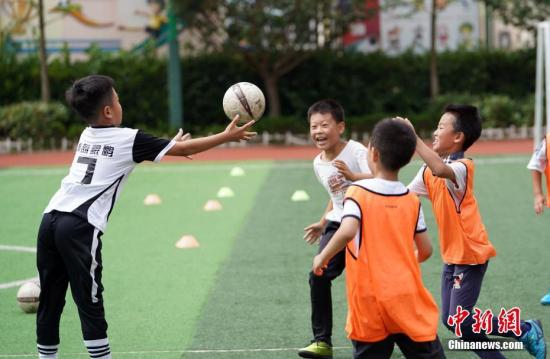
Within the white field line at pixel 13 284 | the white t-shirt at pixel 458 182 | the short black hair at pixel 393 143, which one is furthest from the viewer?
the white field line at pixel 13 284

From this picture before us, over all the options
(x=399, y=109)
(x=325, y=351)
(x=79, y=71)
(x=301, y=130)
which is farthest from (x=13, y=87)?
(x=325, y=351)

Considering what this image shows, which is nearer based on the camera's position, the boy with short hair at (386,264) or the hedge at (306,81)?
the boy with short hair at (386,264)

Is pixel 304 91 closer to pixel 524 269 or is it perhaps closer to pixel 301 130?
pixel 301 130

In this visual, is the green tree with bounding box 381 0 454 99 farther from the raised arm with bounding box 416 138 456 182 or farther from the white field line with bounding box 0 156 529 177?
the raised arm with bounding box 416 138 456 182

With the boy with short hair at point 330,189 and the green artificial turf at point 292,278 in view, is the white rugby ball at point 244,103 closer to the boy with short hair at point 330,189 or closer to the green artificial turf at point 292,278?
the boy with short hair at point 330,189

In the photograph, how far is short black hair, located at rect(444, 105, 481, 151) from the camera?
590 cm

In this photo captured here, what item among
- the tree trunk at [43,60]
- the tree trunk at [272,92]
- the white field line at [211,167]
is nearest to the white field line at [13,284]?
the white field line at [211,167]

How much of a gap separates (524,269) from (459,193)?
10.8 ft

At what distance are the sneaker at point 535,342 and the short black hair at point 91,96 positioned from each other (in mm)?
2943

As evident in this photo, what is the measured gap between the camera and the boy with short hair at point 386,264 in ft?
15.2

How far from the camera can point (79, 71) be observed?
1079 inches

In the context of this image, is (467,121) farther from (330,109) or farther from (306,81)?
(306,81)

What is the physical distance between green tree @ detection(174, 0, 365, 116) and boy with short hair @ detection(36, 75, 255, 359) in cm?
2051

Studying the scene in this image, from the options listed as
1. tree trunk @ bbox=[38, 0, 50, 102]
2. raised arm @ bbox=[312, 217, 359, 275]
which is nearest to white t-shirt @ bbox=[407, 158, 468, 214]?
raised arm @ bbox=[312, 217, 359, 275]
